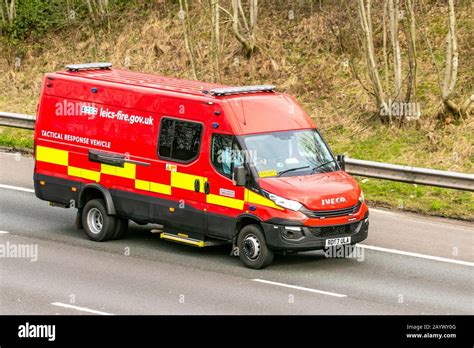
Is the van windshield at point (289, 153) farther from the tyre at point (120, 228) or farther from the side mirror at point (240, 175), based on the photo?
the tyre at point (120, 228)

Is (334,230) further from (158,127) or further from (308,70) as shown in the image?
(308,70)

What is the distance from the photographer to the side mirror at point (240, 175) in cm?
1683

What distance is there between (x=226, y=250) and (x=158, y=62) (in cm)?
1284

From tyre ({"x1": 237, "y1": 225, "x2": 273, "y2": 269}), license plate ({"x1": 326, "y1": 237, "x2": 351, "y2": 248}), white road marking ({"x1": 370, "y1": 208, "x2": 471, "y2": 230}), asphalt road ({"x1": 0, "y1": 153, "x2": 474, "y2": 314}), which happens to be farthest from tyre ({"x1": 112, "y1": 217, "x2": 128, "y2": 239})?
white road marking ({"x1": 370, "y1": 208, "x2": 471, "y2": 230})

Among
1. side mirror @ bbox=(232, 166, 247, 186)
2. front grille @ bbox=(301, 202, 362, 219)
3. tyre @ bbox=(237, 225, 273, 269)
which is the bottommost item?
tyre @ bbox=(237, 225, 273, 269)

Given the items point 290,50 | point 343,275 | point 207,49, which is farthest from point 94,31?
point 343,275

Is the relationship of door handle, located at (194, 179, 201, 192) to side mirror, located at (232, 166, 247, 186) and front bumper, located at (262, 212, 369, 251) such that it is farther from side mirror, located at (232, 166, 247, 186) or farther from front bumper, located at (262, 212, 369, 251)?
front bumper, located at (262, 212, 369, 251)

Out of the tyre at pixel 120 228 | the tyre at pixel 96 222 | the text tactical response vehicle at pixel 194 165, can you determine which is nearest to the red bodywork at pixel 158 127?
the text tactical response vehicle at pixel 194 165

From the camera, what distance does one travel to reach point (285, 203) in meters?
16.7

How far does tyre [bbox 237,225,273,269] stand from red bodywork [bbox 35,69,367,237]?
0.28 m

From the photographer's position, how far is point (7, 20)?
112 feet

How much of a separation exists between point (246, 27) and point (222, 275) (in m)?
13.4

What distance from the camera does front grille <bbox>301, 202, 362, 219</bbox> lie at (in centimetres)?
1672
